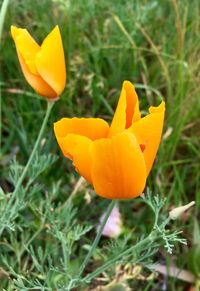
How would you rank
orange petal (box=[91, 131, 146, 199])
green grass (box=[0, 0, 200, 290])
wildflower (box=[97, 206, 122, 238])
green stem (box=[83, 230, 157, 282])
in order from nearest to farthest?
orange petal (box=[91, 131, 146, 199])
green stem (box=[83, 230, 157, 282])
wildflower (box=[97, 206, 122, 238])
green grass (box=[0, 0, 200, 290])

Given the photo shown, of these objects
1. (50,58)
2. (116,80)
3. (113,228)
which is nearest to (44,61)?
(50,58)

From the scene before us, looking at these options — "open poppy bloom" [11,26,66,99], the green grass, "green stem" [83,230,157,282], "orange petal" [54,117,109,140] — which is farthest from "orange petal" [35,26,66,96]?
the green grass

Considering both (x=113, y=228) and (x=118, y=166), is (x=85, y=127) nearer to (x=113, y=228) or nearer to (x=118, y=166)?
(x=118, y=166)

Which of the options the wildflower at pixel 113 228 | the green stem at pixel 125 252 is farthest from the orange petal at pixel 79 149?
the wildflower at pixel 113 228

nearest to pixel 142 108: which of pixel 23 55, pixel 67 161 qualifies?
pixel 67 161

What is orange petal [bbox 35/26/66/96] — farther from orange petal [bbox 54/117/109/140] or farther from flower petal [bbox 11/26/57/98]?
orange petal [bbox 54/117/109/140]

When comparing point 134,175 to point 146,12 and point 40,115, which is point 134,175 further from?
point 146,12
